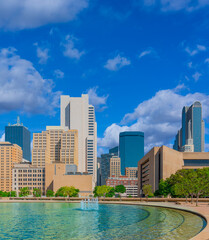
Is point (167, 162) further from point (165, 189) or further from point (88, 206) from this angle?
point (88, 206)

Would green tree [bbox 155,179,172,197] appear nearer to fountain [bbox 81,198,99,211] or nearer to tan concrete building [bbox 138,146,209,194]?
tan concrete building [bbox 138,146,209,194]

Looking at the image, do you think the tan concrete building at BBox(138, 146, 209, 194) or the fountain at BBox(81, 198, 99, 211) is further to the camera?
Result: the tan concrete building at BBox(138, 146, 209, 194)

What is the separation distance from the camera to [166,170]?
138875 mm

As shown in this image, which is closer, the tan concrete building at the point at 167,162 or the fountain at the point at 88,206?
the fountain at the point at 88,206

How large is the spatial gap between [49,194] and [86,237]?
147572 millimetres

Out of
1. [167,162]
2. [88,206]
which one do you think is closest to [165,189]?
[167,162]

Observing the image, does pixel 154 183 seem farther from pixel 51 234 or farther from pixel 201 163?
pixel 51 234

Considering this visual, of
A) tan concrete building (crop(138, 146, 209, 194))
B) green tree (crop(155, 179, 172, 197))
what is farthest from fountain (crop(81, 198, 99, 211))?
tan concrete building (crop(138, 146, 209, 194))

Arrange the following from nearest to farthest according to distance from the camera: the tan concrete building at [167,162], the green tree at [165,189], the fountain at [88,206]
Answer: the fountain at [88,206]
the green tree at [165,189]
the tan concrete building at [167,162]

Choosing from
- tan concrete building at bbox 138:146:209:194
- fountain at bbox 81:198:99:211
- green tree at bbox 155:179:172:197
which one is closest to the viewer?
fountain at bbox 81:198:99:211

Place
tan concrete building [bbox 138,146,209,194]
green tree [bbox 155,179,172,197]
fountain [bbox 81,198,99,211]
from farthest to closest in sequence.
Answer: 1. tan concrete building [bbox 138,146,209,194]
2. green tree [bbox 155,179,172,197]
3. fountain [bbox 81,198,99,211]

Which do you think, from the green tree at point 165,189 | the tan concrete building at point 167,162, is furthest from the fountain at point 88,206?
the tan concrete building at point 167,162

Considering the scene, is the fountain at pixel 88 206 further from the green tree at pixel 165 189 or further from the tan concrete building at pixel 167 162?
the tan concrete building at pixel 167 162

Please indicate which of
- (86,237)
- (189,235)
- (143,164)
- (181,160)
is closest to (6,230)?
(86,237)
